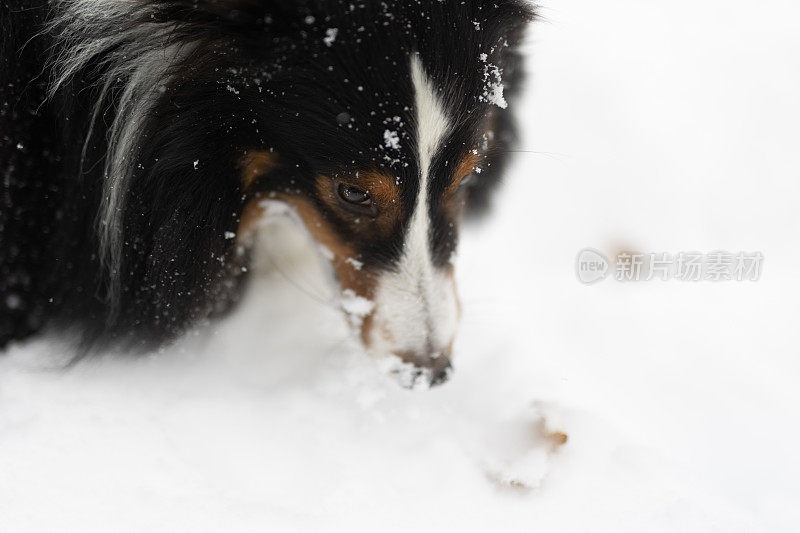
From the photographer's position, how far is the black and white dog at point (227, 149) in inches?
65.6

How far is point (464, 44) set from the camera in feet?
5.69

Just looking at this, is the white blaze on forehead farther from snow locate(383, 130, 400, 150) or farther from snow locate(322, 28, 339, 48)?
snow locate(322, 28, 339, 48)

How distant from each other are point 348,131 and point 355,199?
22 cm

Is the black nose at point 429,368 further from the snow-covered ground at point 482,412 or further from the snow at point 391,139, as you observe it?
the snow at point 391,139

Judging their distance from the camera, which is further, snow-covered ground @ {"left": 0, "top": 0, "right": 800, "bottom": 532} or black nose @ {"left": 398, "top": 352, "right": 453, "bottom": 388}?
black nose @ {"left": 398, "top": 352, "right": 453, "bottom": 388}

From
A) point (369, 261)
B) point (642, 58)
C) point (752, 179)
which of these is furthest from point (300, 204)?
point (642, 58)

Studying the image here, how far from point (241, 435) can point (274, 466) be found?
155mm

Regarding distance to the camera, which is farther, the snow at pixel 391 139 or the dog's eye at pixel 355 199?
the dog's eye at pixel 355 199

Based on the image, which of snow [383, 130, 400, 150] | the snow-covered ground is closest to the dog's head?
snow [383, 130, 400, 150]

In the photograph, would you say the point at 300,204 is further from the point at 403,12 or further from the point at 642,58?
the point at 642,58

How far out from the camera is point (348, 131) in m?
1.70

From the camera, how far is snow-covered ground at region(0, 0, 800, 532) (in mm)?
1770

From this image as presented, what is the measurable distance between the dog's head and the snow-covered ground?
281mm

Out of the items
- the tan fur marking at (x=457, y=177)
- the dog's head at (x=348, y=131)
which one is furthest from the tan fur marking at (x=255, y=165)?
the tan fur marking at (x=457, y=177)
